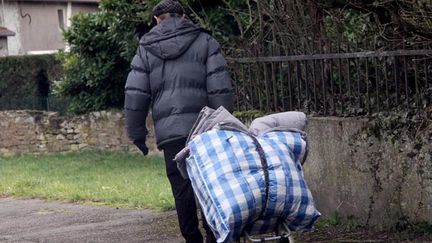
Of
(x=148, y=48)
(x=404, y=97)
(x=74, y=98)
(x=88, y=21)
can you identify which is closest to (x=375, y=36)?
(x=404, y=97)

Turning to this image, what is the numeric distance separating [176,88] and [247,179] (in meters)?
1.50

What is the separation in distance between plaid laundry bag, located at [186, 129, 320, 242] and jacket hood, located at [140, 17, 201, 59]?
46.5 inches

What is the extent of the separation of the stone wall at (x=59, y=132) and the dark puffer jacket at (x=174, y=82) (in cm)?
1187

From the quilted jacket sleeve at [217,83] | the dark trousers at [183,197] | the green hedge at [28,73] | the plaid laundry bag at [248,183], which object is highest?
the quilted jacket sleeve at [217,83]

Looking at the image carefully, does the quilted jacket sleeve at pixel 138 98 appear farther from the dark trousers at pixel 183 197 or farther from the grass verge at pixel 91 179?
the grass verge at pixel 91 179

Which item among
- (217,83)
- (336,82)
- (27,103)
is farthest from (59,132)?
(217,83)

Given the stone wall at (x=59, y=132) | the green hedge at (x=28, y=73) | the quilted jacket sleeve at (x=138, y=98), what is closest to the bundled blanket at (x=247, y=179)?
the quilted jacket sleeve at (x=138, y=98)

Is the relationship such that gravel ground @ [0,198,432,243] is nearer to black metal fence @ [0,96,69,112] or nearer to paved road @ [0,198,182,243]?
paved road @ [0,198,182,243]

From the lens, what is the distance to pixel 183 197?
21.7 ft

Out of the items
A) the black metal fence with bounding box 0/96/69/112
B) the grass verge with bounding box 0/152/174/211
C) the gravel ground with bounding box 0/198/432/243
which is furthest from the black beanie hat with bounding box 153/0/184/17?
the black metal fence with bounding box 0/96/69/112

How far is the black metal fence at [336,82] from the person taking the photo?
23.0 ft

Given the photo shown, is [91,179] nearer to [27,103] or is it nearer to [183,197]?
[183,197]

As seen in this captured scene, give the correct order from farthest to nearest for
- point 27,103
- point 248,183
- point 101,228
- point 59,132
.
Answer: point 27,103 → point 59,132 → point 101,228 → point 248,183

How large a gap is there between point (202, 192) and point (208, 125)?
18.4 inches
